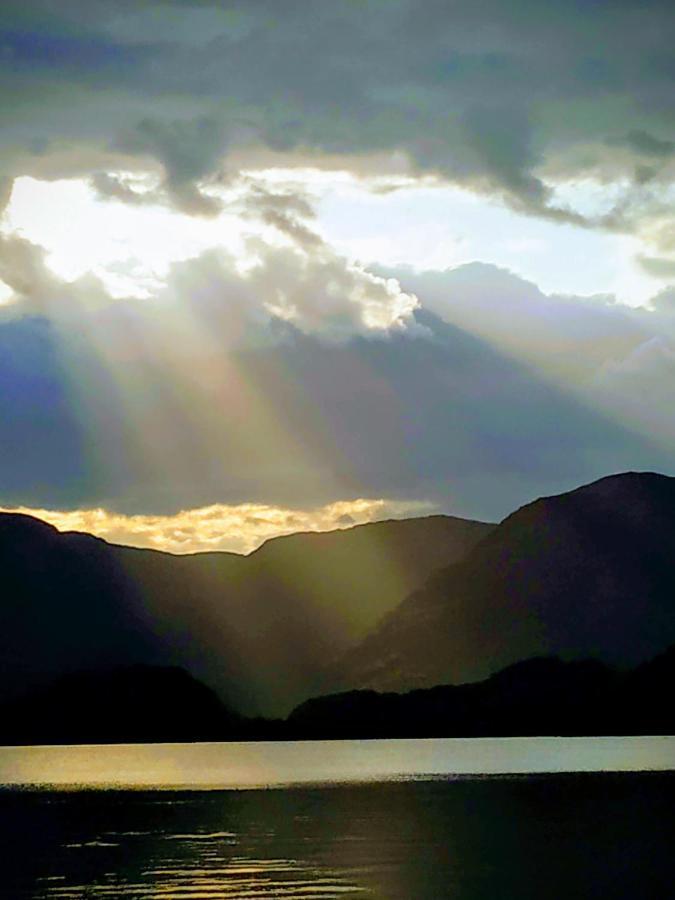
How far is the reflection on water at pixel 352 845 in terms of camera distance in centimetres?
6069

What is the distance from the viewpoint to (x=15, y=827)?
326 feet

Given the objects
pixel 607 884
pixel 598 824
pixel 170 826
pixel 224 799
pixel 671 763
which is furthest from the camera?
pixel 671 763

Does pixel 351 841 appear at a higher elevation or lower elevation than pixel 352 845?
higher

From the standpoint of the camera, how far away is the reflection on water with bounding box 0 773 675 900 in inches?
2389

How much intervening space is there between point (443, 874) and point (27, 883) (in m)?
17.4

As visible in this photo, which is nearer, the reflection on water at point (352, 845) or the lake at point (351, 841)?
the reflection on water at point (352, 845)

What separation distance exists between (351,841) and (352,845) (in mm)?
2215

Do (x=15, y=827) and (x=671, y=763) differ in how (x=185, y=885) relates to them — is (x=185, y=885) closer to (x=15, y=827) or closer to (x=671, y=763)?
(x=15, y=827)

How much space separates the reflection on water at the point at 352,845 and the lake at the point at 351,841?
11 centimetres

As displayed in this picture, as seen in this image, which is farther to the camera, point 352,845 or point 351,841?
point 351,841

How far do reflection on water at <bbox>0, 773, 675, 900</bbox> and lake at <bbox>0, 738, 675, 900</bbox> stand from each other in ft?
0.36

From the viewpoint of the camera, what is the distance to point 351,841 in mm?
81062

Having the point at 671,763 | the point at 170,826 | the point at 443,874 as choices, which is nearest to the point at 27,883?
the point at 443,874

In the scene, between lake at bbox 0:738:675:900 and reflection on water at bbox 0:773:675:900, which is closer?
reflection on water at bbox 0:773:675:900
